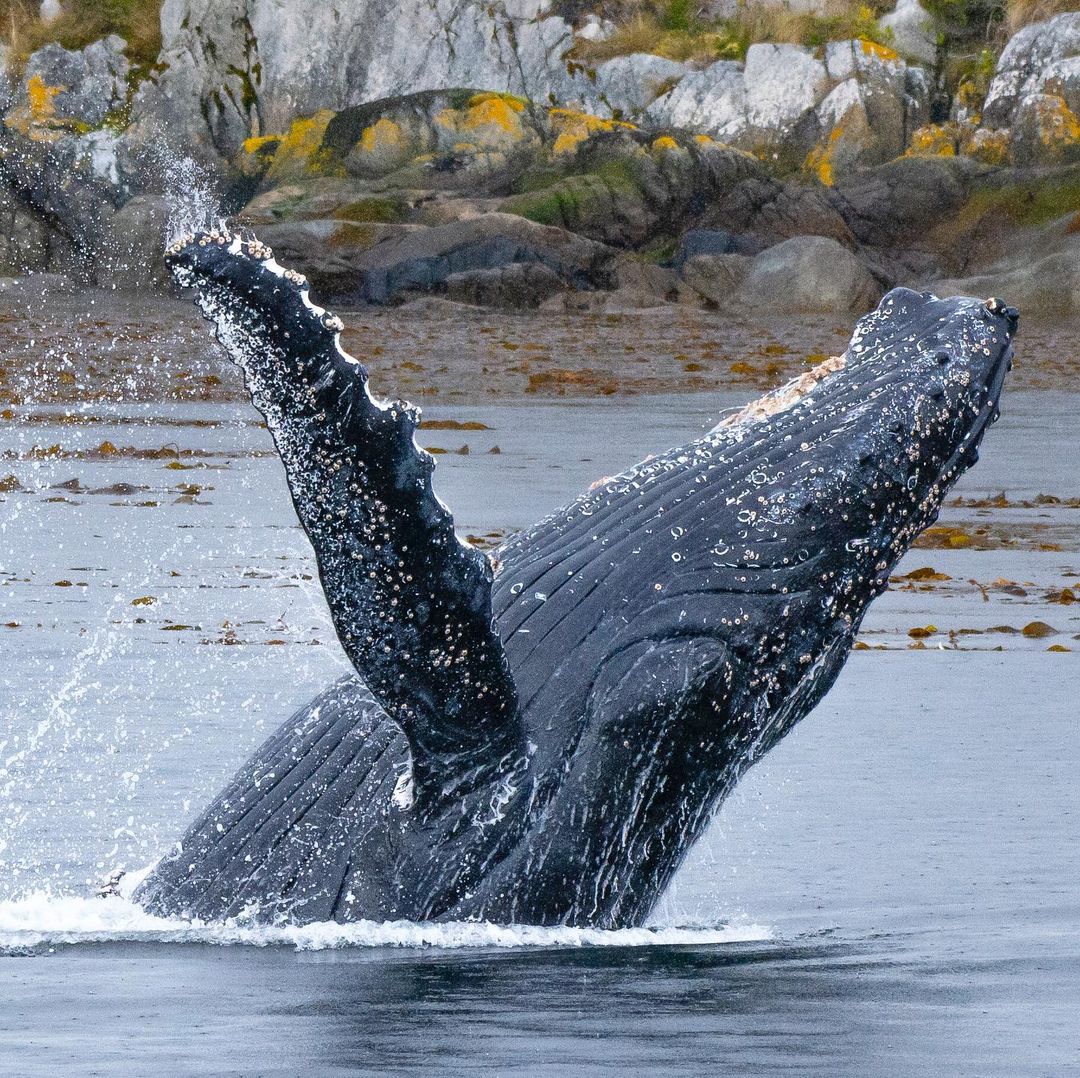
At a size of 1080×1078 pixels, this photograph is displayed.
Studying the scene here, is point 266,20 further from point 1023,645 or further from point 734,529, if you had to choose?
point 734,529

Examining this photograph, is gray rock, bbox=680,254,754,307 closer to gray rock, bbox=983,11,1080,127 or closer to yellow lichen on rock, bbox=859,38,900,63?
gray rock, bbox=983,11,1080,127

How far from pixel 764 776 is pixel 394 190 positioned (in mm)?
44724

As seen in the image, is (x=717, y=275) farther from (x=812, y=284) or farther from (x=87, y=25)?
(x=87, y=25)

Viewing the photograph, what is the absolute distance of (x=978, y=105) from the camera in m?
52.5

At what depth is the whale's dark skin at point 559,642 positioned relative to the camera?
15.3ft

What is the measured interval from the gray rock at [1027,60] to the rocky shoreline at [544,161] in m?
0.06

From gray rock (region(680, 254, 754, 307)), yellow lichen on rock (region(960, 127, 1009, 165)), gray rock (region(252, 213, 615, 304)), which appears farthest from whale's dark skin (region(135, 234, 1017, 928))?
yellow lichen on rock (region(960, 127, 1009, 165))

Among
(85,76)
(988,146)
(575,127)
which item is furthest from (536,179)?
(85,76)

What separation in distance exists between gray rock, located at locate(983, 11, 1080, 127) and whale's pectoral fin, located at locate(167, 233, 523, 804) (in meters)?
48.3

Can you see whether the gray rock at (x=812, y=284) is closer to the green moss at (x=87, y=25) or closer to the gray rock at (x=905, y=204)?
the gray rock at (x=905, y=204)

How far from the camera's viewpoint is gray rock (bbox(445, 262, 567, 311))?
45469 mm

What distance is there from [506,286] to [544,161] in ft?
22.2

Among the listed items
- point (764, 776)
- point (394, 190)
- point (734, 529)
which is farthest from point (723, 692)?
point (394, 190)

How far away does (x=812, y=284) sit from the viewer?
44.9 metres
